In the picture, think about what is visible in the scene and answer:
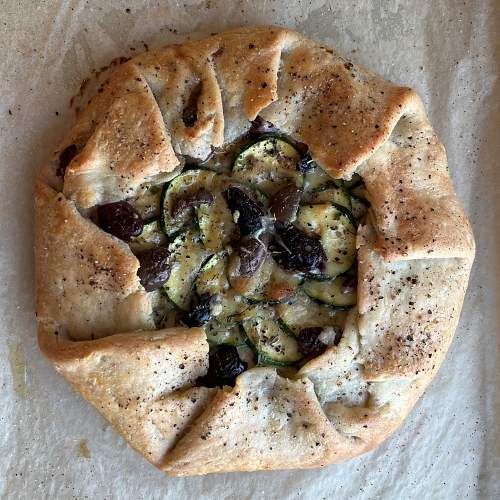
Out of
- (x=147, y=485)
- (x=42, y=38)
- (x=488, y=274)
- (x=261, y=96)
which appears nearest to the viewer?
(x=261, y=96)

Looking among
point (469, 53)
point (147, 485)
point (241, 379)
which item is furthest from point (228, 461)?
point (469, 53)

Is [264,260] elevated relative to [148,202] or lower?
lower

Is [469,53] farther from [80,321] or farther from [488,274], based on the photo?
[80,321]

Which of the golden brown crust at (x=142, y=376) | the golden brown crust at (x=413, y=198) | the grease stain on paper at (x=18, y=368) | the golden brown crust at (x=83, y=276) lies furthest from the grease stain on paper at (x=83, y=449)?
the golden brown crust at (x=413, y=198)

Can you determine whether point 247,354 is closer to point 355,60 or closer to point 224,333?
point 224,333

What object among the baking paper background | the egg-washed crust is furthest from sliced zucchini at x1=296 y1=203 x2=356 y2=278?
the baking paper background

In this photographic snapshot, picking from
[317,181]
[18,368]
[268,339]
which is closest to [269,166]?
[317,181]

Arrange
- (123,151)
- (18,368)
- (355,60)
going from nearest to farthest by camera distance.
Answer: (123,151) < (18,368) < (355,60)

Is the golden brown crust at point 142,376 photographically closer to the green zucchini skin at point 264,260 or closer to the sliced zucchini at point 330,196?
the green zucchini skin at point 264,260
